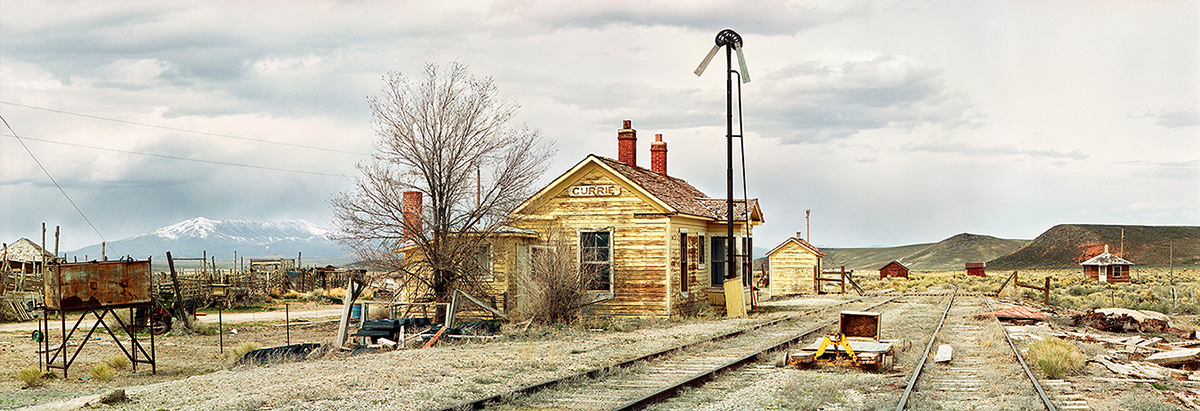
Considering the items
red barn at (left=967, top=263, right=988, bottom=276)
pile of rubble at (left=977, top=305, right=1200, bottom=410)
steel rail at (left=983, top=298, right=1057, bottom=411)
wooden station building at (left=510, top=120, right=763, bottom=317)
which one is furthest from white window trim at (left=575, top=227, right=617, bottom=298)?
red barn at (left=967, top=263, right=988, bottom=276)

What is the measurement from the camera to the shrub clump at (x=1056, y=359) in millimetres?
11930

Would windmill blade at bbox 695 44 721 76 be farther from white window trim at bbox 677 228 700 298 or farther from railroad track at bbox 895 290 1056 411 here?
railroad track at bbox 895 290 1056 411

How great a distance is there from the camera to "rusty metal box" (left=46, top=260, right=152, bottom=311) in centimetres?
1520

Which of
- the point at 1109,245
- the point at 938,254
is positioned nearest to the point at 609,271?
the point at 1109,245

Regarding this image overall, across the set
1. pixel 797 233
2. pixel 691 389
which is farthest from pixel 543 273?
pixel 797 233

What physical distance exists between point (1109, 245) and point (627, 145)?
11998 cm

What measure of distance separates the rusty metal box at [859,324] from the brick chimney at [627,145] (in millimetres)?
12760

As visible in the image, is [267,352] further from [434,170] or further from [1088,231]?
[1088,231]

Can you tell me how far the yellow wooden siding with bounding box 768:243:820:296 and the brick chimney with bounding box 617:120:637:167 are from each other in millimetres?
20241

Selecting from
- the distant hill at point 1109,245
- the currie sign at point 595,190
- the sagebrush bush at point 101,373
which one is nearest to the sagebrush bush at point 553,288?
the currie sign at point 595,190

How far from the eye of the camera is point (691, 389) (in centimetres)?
1064

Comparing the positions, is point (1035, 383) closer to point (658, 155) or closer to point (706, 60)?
point (706, 60)

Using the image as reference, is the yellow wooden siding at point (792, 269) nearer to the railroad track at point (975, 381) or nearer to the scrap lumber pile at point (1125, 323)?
the scrap lumber pile at point (1125, 323)

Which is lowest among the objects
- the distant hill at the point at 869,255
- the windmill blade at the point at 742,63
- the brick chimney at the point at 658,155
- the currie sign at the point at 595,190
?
the distant hill at the point at 869,255
